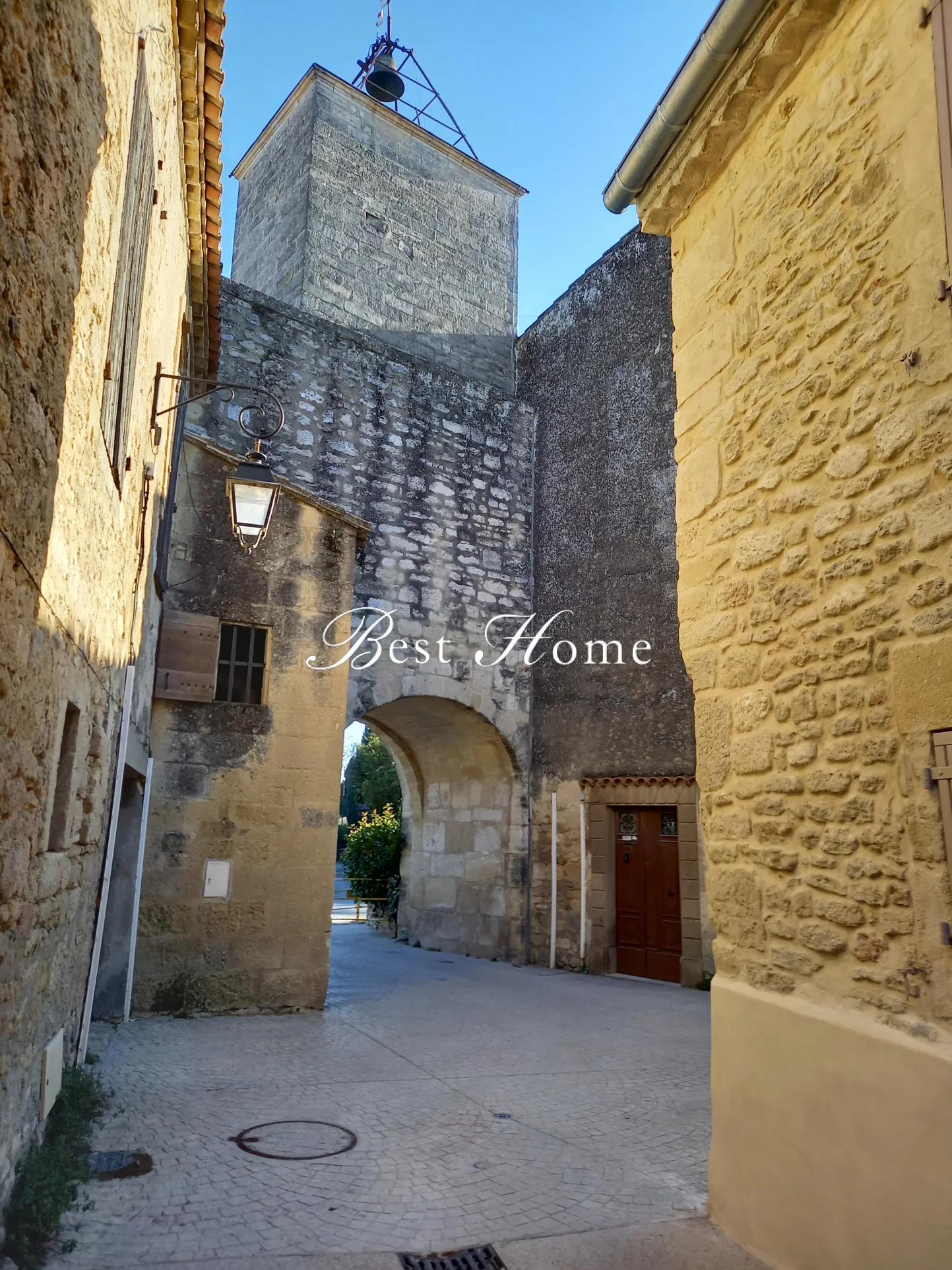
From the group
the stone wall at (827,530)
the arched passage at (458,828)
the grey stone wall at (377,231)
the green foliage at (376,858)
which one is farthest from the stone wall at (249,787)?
the green foliage at (376,858)

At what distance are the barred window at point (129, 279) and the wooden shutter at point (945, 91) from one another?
2.74 meters

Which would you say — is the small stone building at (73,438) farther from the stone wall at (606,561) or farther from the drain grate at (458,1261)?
the stone wall at (606,561)

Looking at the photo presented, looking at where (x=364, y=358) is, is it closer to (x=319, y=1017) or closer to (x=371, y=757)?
(x=319, y=1017)

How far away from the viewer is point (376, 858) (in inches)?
566

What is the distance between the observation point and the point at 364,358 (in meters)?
10.6

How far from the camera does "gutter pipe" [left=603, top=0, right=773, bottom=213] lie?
3291 millimetres

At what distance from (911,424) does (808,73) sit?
1.59 m

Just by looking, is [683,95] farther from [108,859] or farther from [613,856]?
[613,856]

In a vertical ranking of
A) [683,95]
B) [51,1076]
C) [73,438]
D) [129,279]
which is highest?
[683,95]

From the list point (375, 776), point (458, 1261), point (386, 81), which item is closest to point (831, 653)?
point (458, 1261)

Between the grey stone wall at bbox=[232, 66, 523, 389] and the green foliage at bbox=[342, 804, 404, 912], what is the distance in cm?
726

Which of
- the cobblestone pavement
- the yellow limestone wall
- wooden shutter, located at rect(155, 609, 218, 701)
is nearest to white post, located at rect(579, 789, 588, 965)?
the cobblestone pavement

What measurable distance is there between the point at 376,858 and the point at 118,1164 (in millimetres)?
10861

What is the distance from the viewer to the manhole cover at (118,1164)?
3488 mm
